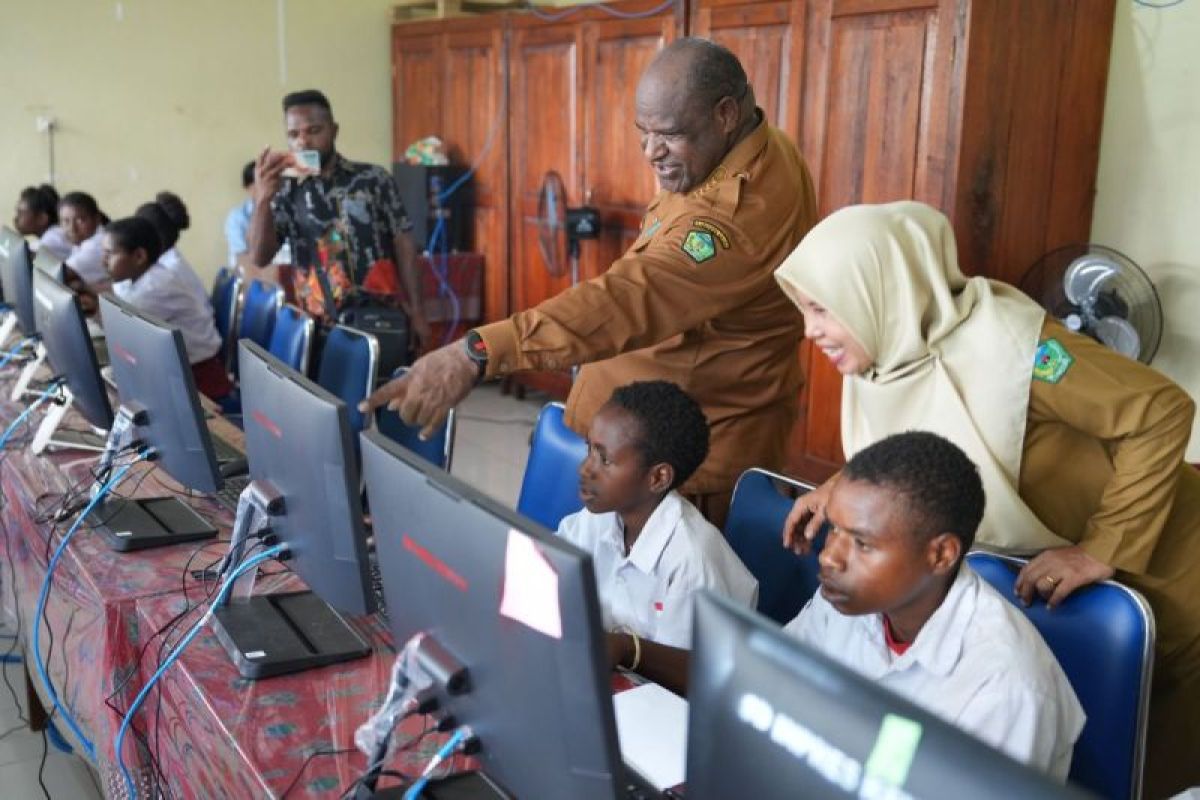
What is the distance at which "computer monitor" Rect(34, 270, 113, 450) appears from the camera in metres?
2.28

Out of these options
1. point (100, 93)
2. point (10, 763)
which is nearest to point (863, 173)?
point (10, 763)

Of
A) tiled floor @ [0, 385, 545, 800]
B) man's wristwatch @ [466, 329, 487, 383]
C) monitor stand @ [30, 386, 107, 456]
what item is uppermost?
man's wristwatch @ [466, 329, 487, 383]

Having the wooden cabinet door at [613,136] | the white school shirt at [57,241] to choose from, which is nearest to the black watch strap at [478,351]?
the wooden cabinet door at [613,136]

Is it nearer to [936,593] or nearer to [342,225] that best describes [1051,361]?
[936,593]

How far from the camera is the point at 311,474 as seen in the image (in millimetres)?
1456

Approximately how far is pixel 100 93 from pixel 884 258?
5629mm

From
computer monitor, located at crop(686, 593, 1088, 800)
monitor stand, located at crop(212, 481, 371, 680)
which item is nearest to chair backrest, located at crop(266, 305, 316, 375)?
monitor stand, located at crop(212, 481, 371, 680)

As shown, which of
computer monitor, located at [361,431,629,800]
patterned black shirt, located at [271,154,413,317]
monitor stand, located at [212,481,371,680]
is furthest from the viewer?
patterned black shirt, located at [271,154,413,317]

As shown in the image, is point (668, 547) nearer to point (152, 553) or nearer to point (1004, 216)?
point (152, 553)

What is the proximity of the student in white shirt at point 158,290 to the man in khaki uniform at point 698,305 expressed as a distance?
1.85 meters

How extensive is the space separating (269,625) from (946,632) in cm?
94

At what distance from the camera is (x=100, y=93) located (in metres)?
6.14

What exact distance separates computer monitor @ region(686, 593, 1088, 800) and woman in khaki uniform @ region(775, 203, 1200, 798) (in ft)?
2.52

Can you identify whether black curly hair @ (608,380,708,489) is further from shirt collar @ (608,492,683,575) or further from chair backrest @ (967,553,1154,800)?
chair backrest @ (967,553,1154,800)
